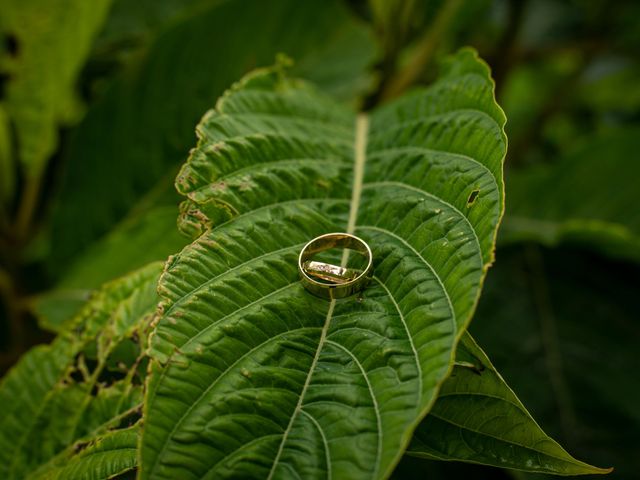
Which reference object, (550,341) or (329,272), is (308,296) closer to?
(329,272)

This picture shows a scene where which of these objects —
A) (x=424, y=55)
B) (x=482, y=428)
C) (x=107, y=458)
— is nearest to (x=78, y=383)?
(x=107, y=458)

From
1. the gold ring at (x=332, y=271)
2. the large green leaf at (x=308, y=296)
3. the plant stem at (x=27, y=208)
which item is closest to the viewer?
the large green leaf at (x=308, y=296)

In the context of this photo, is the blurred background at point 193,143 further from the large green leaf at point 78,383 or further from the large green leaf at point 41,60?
the large green leaf at point 78,383

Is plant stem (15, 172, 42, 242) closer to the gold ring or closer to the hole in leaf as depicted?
the gold ring

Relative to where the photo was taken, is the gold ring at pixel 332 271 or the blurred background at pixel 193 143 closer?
the gold ring at pixel 332 271

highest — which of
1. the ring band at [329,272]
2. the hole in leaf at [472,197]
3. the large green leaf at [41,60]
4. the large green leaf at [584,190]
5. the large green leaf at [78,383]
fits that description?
the large green leaf at [584,190]

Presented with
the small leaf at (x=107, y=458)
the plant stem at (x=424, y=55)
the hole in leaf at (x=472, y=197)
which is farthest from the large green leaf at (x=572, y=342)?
the small leaf at (x=107, y=458)

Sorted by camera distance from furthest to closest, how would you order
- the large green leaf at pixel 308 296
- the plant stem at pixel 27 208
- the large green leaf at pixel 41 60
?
the plant stem at pixel 27 208 → the large green leaf at pixel 41 60 → the large green leaf at pixel 308 296
